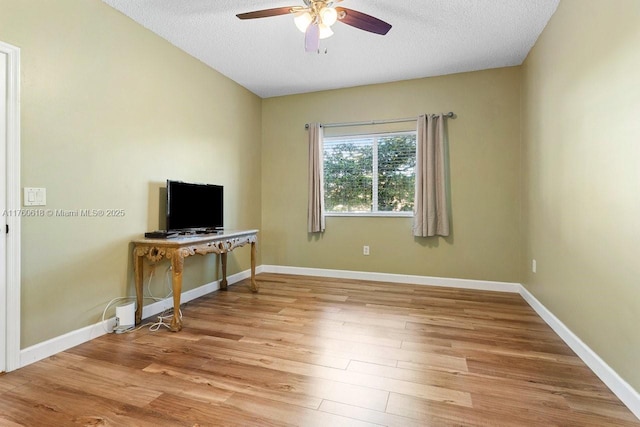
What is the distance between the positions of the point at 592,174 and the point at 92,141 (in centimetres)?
342

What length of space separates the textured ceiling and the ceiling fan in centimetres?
35

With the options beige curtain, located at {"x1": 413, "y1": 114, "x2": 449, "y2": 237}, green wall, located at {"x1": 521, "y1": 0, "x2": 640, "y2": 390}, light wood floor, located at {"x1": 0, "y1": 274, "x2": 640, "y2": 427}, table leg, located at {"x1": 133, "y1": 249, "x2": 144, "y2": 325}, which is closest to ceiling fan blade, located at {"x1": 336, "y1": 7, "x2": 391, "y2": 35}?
green wall, located at {"x1": 521, "y1": 0, "x2": 640, "y2": 390}

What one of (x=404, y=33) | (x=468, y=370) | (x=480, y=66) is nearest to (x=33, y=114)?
(x=404, y=33)

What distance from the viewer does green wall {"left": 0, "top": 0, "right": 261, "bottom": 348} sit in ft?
6.68

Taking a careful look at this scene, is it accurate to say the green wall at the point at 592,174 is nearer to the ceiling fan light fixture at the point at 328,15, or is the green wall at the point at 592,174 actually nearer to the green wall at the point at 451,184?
the green wall at the point at 451,184

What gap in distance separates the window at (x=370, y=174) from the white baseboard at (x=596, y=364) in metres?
1.96

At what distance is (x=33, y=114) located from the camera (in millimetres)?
2023

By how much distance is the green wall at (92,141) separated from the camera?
2035 millimetres

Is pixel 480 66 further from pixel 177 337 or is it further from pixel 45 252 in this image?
pixel 45 252

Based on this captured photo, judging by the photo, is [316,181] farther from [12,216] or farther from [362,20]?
[12,216]

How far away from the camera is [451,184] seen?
3908 millimetres

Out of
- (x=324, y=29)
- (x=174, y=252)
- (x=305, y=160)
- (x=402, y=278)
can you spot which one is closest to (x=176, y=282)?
(x=174, y=252)

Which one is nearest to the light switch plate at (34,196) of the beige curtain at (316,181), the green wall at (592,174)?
the beige curtain at (316,181)

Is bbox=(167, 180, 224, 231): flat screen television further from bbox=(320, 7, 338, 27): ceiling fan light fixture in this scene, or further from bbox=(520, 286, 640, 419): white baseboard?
bbox=(520, 286, 640, 419): white baseboard
